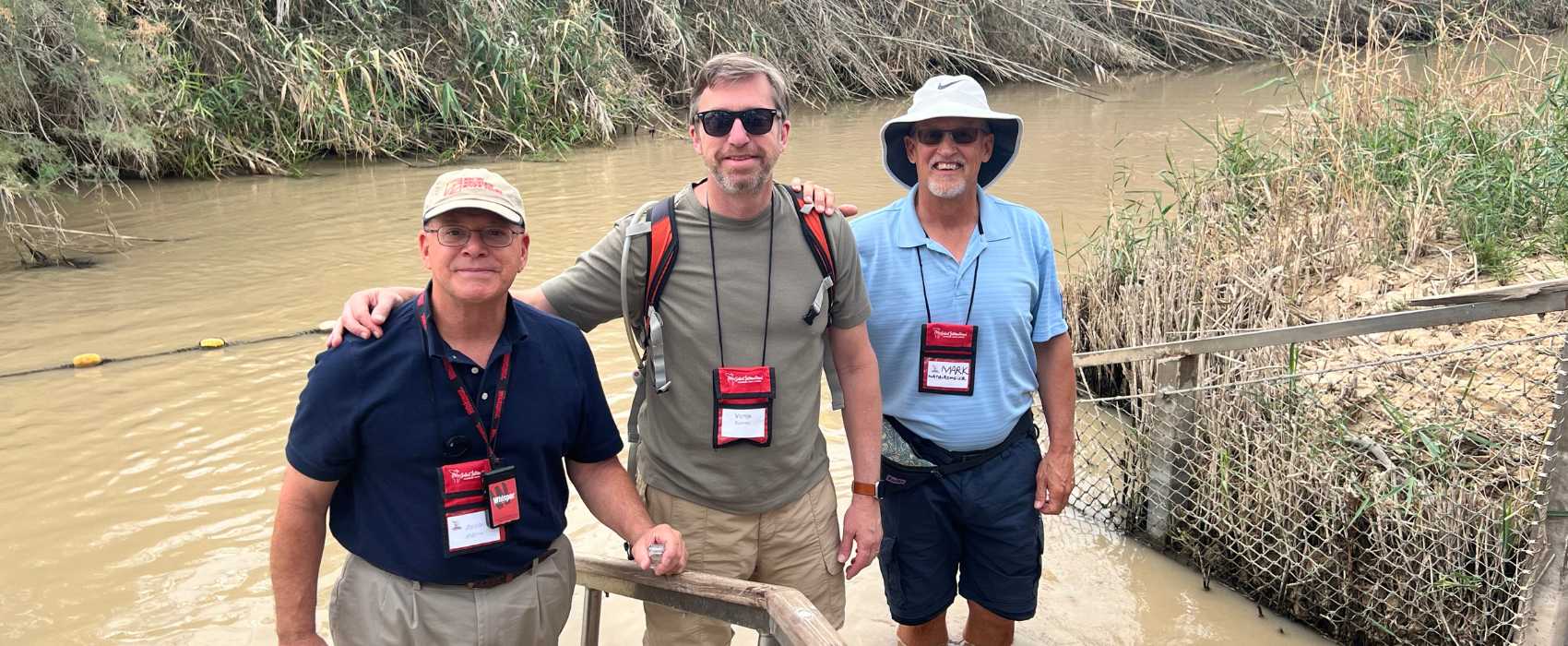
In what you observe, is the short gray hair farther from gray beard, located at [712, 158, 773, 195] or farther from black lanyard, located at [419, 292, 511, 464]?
black lanyard, located at [419, 292, 511, 464]

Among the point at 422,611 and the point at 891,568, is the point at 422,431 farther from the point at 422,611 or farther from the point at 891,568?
the point at 891,568

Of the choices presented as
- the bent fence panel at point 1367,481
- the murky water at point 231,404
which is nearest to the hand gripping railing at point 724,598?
the murky water at point 231,404

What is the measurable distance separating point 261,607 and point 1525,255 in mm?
4722

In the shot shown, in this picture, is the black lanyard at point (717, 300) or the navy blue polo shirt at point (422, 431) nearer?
the navy blue polo shirt at point (422, 431)

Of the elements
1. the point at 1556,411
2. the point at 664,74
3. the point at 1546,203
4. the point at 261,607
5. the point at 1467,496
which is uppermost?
the point at 664,74

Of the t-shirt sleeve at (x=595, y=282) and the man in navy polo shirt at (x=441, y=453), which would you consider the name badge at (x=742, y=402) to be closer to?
the t-shirt sleeve at (x=595, y=282)

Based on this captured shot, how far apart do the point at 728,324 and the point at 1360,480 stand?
7.01 ft

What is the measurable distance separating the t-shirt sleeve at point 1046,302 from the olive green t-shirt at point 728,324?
0.52 metres

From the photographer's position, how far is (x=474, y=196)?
1.95 meters

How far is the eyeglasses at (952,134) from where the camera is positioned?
2.69 m

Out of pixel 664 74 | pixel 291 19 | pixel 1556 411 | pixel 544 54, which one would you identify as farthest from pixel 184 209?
pixel 1556 411

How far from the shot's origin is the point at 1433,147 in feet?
17.1

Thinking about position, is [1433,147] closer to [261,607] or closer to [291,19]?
[261,607]

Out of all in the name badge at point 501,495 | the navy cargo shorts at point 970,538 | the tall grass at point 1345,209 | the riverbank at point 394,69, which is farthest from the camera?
the riverbank at point 394,69
